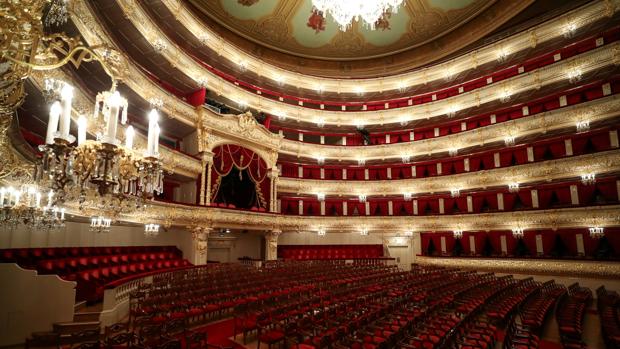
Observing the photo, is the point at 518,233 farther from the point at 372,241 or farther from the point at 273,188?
the point at 273,188

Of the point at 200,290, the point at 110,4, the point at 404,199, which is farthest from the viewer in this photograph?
the point at 404,199

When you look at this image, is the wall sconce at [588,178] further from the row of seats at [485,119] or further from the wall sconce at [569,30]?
the wall sconce at [569,30]

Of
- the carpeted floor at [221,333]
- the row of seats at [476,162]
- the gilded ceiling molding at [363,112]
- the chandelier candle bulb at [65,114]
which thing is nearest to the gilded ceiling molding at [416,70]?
the gilded ceiling molding at [363,112]

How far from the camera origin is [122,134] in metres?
11.4

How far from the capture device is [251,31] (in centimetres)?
2342

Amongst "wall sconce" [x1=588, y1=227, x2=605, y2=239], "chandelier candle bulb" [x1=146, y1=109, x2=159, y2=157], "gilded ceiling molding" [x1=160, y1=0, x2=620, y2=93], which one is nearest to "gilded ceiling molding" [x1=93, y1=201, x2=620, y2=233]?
"wall sconce" [x1=588, y1=227, x2=605, y2=239]

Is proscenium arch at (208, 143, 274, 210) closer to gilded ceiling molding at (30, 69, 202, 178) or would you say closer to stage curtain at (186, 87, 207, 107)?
gilded ceiling molding at (30, 69, 202, 178)

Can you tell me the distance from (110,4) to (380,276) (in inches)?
573

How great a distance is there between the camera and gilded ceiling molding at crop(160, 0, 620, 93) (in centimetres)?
1648

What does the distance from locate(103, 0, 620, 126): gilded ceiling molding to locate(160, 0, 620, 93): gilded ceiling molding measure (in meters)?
1.84

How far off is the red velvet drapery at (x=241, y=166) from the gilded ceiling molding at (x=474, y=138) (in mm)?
2874

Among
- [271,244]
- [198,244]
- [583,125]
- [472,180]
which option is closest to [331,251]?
[271,244]

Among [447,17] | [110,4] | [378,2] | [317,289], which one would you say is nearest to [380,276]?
[317,289]

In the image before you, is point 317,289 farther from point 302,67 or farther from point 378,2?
point 302,67
